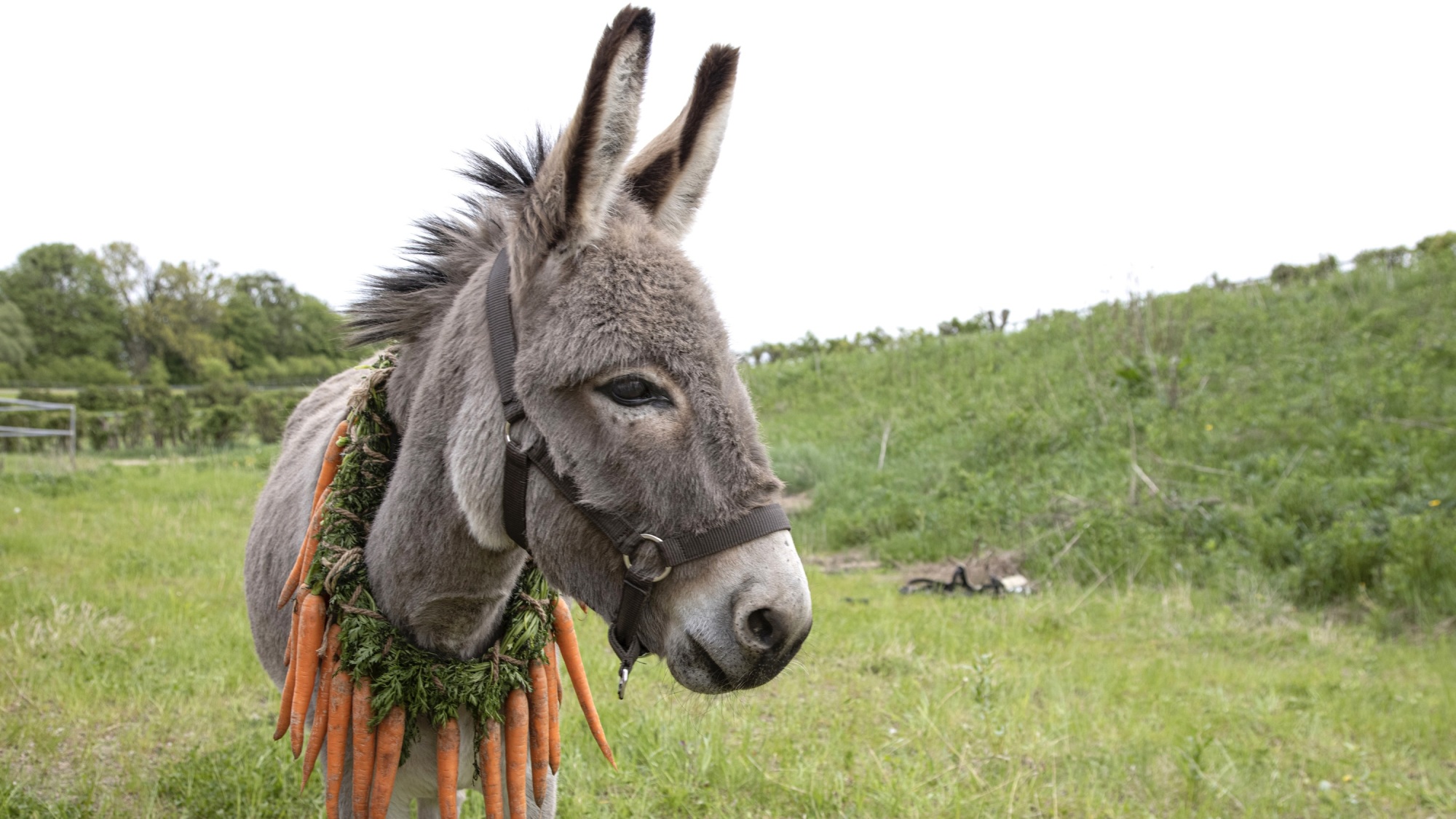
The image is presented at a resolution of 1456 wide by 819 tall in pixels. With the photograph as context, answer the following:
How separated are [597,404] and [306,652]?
1.16 meters

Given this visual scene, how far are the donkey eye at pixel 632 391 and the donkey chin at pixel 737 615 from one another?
361 mm

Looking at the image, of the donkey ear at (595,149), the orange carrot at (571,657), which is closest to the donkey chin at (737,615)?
the donkey ear at (595,149)

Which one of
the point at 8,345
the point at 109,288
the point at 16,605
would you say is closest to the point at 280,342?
the point at 109,288

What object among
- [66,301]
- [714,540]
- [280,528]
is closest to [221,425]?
[280,528]

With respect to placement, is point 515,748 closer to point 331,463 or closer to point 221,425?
point 331,463

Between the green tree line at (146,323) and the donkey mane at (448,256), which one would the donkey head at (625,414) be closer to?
the donkey mane at (448,256)

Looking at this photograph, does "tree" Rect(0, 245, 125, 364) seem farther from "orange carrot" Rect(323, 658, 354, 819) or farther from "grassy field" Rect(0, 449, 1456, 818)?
"orange carrot" Rect(323, 658, 354, 819)

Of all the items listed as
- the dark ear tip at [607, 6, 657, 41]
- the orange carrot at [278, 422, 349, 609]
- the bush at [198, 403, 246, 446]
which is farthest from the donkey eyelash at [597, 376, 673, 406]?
the bush at [198, 403, 246, 446]

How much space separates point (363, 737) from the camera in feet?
6.73

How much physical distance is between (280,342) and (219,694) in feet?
177

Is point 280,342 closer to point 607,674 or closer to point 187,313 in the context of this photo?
point 187,313

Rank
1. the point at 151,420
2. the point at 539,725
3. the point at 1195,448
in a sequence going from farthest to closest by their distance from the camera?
1. the point at 151,420
2. the point at 1195,448
3. the point at 539,725

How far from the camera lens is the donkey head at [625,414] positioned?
59.7 inches

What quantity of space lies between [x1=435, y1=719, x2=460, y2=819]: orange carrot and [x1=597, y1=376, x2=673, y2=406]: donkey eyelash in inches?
45.3
